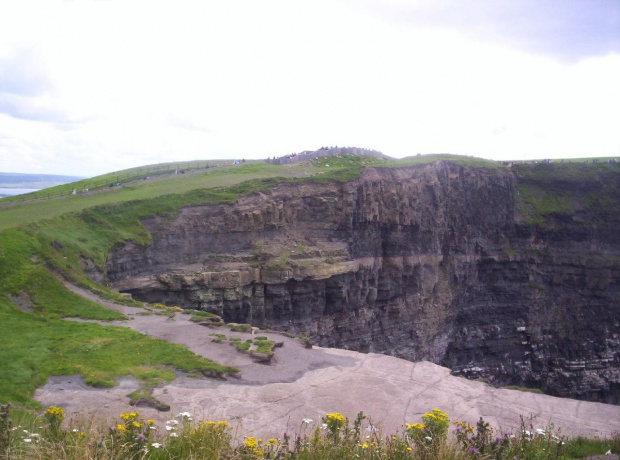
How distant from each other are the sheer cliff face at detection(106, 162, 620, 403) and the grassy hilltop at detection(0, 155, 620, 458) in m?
1.84

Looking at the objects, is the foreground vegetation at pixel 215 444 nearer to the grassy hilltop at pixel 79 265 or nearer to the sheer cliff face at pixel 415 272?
the grassy hilltop at pixel 79 265

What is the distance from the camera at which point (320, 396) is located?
16.0m

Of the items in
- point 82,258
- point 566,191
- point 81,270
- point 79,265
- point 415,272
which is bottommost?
point 415,272

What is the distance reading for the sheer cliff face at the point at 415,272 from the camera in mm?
35750

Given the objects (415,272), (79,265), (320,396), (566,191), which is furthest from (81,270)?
(566,191)

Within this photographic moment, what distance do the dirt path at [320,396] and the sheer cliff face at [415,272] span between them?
15165 mm

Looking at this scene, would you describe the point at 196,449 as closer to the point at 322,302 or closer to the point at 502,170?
the point at 322,302

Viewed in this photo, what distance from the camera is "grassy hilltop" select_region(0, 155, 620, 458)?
52.5 feet

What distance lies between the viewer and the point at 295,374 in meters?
18.0

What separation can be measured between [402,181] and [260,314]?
19600 mm

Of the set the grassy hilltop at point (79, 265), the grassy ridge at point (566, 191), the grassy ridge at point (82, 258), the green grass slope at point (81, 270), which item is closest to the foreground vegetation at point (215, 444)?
the grassy hilltop at point (79, 265)

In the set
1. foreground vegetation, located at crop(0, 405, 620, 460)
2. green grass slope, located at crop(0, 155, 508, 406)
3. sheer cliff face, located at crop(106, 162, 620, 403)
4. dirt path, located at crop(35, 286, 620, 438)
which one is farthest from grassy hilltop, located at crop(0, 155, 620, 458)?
foreground vegetation, located at crop(0, 405, 620, 460)

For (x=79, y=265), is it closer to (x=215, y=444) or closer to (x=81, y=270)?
(x=81, y=270)

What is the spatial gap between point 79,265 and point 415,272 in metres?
30.7
